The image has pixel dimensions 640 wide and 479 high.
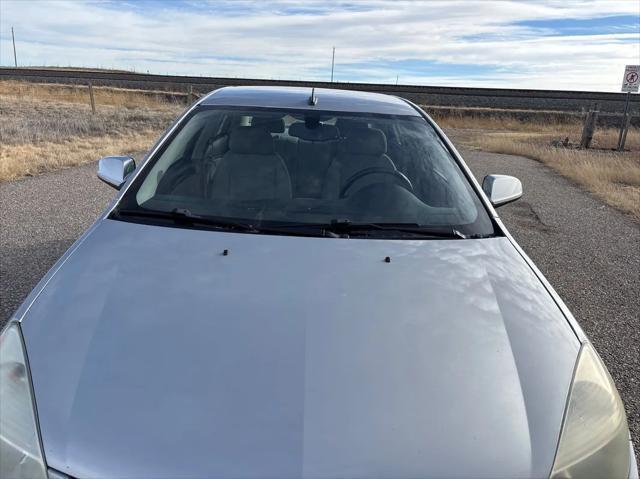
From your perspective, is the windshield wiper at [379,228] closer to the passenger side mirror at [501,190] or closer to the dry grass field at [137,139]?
the passenger side mirror at [501,190]

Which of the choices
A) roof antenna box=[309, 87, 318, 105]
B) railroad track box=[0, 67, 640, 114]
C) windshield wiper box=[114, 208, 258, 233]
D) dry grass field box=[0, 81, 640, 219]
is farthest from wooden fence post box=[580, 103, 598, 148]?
windshield wiper box=[114, 208, 258, 233]

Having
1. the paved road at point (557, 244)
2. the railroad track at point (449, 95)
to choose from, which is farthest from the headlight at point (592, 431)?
the railroad track at point (449, 95)

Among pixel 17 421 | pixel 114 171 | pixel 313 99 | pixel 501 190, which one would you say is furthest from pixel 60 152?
pixel 17 421

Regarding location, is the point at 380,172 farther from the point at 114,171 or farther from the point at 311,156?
the point at 114,171

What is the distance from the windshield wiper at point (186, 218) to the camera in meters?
2.32

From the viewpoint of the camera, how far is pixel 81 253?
213 cm

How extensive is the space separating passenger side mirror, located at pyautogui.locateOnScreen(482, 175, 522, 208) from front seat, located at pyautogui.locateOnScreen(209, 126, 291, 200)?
116cm

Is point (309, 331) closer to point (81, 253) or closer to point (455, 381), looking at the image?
point (455, 381)

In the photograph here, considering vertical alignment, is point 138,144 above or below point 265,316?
below

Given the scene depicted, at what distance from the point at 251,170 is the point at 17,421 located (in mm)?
1599

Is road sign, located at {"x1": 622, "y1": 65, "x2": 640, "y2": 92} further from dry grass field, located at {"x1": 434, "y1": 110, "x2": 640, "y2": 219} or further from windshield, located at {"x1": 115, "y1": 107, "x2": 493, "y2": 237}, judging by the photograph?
windshield, located at {"x1": 115, "y1": 107, "x2": 493, "y2": 237}

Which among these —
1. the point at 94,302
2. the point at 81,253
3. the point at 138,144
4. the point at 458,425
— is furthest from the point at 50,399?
the point at 138,144

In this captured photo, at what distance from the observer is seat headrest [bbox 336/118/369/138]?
116 inches

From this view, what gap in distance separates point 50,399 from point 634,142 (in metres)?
19.2
